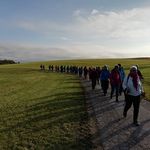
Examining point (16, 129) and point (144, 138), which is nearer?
point (144, 138)

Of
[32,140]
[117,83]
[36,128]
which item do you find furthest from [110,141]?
[117,83]

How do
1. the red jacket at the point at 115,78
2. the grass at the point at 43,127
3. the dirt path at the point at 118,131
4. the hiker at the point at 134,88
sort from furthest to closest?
1. the red jacket at the point at 115,78
2. the hiker at the point at 134,88
3. the grass at the point at 43,127
4. the dirt path at the point at 118,131

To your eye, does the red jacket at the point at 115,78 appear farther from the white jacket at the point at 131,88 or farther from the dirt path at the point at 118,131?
the white jacket at the point at 131,88

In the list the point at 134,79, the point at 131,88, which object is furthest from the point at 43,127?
the point at 134,79

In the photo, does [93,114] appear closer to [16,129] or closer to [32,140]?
[16,129]

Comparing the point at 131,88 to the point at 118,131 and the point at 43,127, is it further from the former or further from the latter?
the point at 43,127

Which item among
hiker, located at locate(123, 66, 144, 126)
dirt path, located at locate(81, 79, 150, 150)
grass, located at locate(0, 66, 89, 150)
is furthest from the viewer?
hiker, located at locate(123, 66, 144, 126)

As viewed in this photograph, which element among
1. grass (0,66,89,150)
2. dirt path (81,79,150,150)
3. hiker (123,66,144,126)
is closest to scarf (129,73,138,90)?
hiker (123,66,144,126)

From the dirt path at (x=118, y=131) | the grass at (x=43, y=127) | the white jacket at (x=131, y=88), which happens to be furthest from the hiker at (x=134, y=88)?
the grass at (x=43, y=127)

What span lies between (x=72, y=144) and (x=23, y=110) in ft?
22.6

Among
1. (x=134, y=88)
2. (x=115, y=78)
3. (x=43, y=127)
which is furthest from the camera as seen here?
(x=115, y=78)

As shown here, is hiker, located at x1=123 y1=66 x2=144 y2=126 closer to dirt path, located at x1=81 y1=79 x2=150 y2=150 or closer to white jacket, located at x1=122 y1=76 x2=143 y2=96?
white jacket, located at x1=122 y1=76 x2=143 y2=96

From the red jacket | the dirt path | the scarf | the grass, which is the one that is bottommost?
the grass

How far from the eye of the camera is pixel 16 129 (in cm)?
1182
